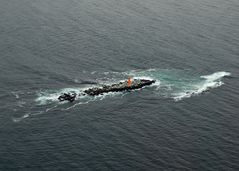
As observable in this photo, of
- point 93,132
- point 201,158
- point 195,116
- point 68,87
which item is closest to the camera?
point 201,158

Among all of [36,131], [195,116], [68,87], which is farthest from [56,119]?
[195,116]

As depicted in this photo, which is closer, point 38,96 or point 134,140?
point 134,140

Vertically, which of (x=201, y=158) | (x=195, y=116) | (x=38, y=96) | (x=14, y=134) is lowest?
(x=201, y=158)

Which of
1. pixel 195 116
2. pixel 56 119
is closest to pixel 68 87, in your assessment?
pixel 56 119

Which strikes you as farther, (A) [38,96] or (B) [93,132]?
(A) [38,96]

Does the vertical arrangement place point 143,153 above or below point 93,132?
below

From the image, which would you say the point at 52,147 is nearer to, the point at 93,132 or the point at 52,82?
the point at 93,132

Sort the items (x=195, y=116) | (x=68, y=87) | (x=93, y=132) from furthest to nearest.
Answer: (x=68, y=87) → (x=195, y=116) → (x=93, y=132)

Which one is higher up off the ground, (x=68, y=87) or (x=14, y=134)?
(x=68, y=87)

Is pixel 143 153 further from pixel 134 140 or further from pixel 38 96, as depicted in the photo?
pixel 38 96
